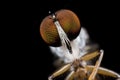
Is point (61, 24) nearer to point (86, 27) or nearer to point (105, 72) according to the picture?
point (105, 72)

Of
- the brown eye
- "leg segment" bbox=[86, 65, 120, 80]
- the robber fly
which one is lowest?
"leg segment" bbox=[86, 65, 120, 80]

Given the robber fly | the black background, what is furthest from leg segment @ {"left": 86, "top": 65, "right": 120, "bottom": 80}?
the black background

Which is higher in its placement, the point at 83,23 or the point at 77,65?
the point at 83,23

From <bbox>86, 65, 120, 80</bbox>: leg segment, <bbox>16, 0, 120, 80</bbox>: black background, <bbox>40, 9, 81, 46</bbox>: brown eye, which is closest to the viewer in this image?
<bbox>40, 9, 81, 46</bbox>: brown eye

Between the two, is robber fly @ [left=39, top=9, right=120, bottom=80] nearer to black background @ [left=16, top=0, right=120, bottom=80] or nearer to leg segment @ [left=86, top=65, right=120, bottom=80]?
leg segment @ [left=86, top=65, right=120, bottom=80]

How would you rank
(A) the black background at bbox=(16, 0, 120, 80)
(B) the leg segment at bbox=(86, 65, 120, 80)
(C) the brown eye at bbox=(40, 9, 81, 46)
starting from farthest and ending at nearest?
(A) the black background at bbox=(16, 0, 120, 80), (B) the leg segment at bbox=(86, 65, 120, 80), (C) the brown eye at bbox=(40, 9, 81, 46)

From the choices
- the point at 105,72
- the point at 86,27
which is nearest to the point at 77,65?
the point at 105,72

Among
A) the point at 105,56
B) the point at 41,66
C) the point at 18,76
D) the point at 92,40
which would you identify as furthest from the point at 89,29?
the point at 18,76

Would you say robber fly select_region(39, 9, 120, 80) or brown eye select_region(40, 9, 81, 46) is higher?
brown eye select_region(40, 9, 81, 46)
